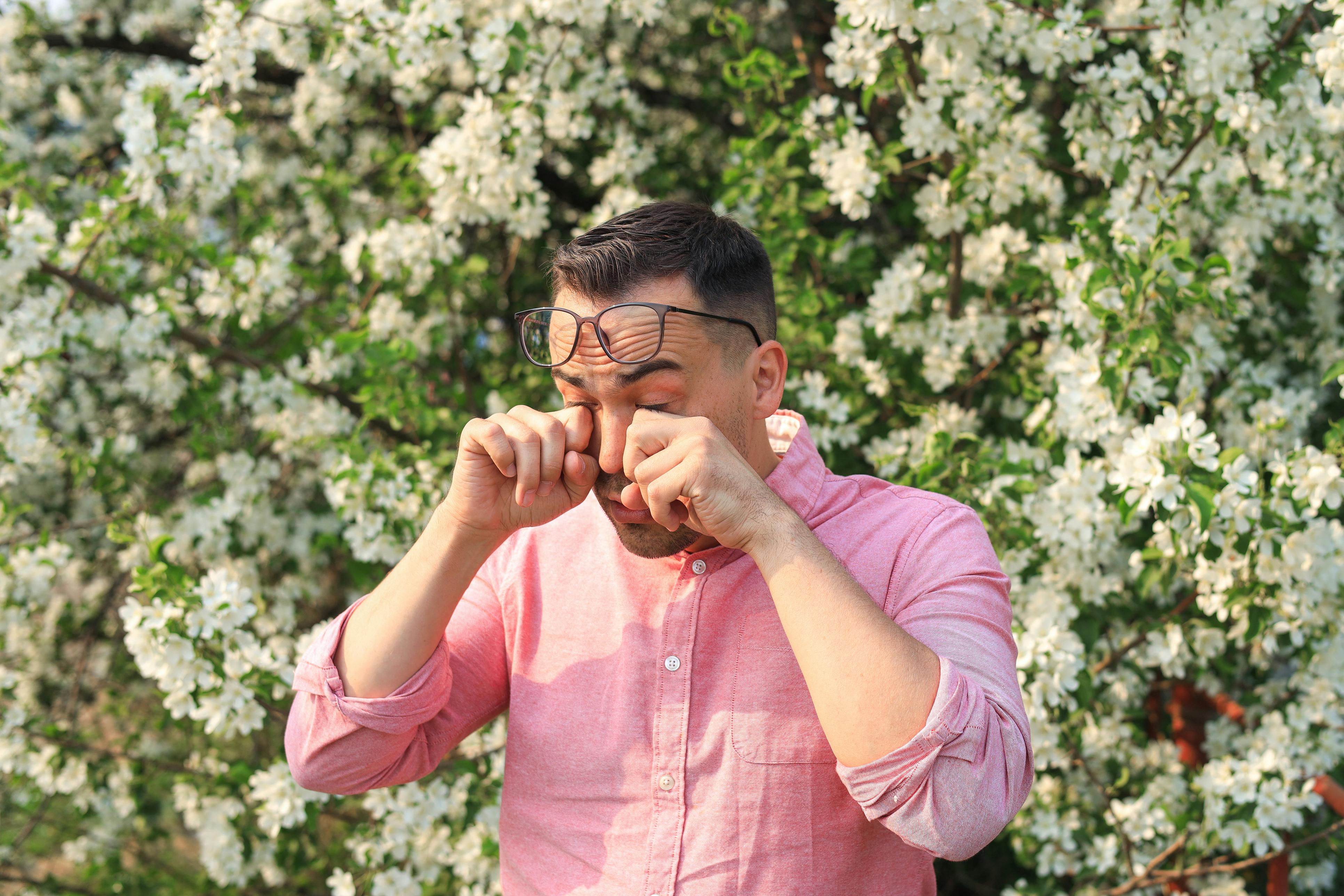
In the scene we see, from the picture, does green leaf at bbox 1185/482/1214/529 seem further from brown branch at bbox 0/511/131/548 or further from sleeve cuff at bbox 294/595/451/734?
brown branch at bbox 0/511/131/548

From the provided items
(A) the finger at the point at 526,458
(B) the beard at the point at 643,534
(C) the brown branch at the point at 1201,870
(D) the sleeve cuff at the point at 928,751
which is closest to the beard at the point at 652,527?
(B) the beard at the point at 643,534

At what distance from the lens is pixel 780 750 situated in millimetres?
1412

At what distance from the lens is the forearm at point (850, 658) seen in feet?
3.90

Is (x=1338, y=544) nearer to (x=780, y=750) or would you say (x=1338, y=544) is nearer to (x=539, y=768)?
(x=780, y=750)

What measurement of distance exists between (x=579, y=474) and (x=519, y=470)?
0.31ft

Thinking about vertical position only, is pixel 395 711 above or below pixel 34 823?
above

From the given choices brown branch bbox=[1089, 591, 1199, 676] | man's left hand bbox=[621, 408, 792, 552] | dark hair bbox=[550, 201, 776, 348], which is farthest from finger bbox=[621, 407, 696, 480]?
brown branch bbox=[1089, 591, 1199, 676]

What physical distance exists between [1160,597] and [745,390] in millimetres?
1548

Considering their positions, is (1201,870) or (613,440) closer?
(613,440)

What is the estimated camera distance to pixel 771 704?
1439 millimetres

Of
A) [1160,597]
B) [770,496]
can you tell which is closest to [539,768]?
[770,496]

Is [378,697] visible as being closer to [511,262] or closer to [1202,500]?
[1202,500]

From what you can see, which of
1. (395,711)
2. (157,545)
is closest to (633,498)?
(395,711)

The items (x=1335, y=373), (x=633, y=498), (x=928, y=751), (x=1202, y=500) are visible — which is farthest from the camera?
(x=1335, y=373)
